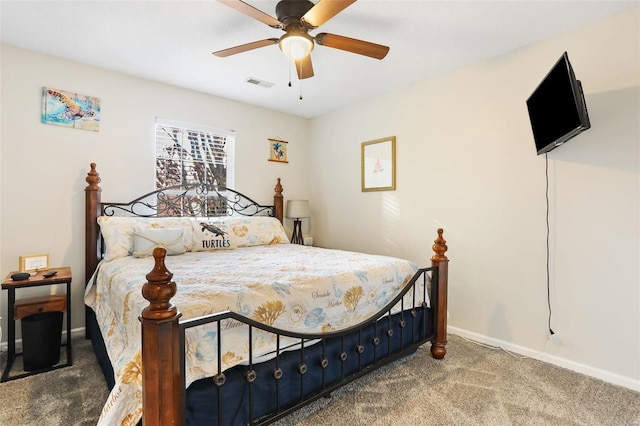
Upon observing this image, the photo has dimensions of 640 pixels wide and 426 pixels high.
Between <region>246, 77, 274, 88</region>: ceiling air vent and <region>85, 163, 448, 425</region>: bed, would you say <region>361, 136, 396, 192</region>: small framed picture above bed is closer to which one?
<region>85, 163, 448, 425</region>: bed

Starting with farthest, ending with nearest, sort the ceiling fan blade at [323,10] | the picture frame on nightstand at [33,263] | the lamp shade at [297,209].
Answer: the lamp shade at [297,209]
the picture frame on nightstand at [33,263]
the ceiling fan blade at [323,10]

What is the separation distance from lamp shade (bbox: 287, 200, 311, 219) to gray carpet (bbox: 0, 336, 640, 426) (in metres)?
2.21

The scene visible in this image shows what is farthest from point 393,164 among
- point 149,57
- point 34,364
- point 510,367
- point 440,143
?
point 34,364

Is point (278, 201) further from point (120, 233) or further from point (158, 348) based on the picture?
point (158, 348)

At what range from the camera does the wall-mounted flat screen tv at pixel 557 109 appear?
6.17 ft

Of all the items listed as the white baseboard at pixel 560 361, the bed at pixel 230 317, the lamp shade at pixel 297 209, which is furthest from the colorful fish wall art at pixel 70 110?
the white baseboard at pixel 560 361

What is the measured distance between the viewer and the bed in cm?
117

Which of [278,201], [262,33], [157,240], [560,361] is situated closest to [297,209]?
[278,201]

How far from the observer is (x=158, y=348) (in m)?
1.11

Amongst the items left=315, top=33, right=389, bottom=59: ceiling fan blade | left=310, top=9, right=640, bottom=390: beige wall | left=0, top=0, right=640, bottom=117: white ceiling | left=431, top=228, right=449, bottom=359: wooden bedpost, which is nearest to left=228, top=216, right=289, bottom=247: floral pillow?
left=310, top=9, right=640, bottom=390: beige wall

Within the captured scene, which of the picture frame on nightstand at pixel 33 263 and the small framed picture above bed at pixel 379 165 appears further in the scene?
the small framed picture above bed at pixel 379 165

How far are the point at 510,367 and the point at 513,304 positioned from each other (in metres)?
0.52

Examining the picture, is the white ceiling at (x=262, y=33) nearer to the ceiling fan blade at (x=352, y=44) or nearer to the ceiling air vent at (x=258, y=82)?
the ceiling air vent at (x=258, y=82)

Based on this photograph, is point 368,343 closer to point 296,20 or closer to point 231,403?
point 231,403
